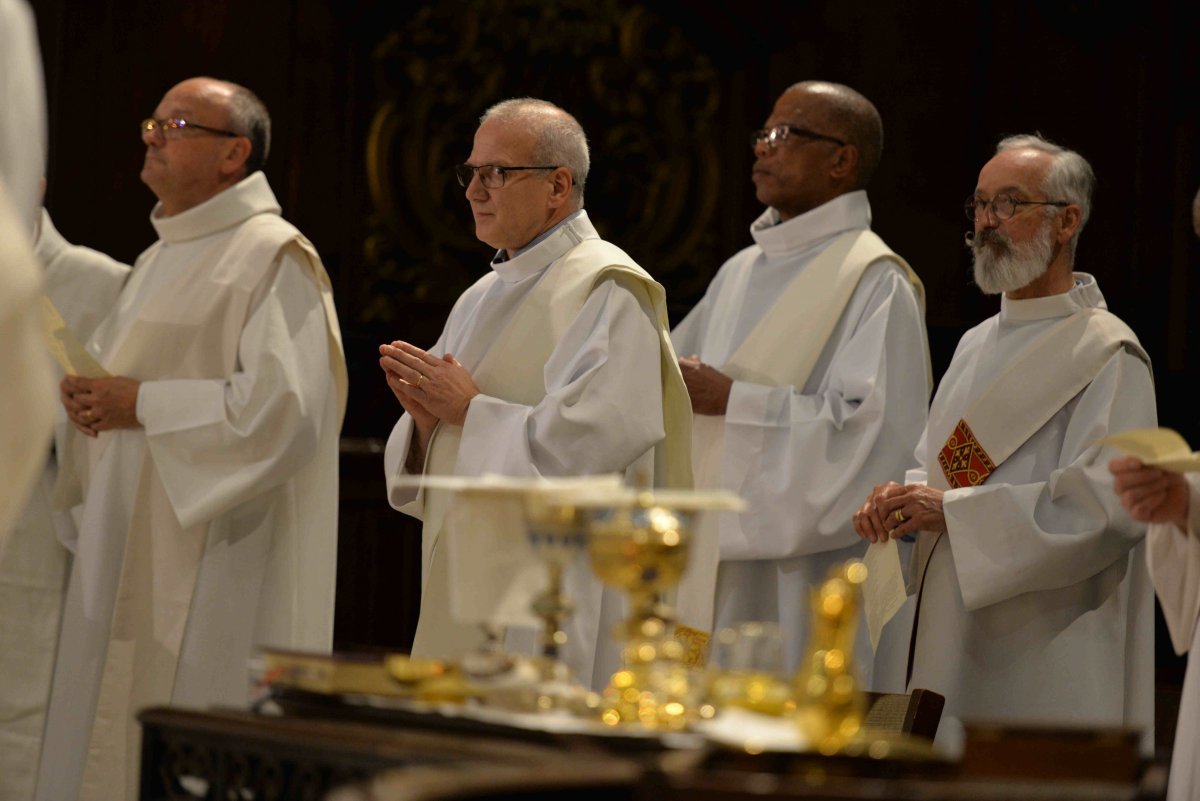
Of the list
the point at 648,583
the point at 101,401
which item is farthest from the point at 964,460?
the point at 648,583

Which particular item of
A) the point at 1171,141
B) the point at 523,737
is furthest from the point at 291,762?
the point at 1171,141

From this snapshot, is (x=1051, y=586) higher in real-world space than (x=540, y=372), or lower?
lower

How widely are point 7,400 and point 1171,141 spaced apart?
5540 millimetres

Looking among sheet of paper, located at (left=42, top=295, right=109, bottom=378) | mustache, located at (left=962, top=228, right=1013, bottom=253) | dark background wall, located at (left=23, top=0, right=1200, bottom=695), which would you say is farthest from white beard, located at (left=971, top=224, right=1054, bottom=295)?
sheet of paper, located at (left=42, top=295, right=109, bottom=378)

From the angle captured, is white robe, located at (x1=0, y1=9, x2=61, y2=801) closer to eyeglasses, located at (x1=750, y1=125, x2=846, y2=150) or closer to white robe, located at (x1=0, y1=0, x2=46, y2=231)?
white robe, located at (x1=0, y1=0, x2=46, y2=231)

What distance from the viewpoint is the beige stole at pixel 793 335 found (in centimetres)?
618

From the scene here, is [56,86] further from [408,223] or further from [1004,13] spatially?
[1004,13]

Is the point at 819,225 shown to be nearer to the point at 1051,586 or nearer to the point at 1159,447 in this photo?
the point at 1051,586

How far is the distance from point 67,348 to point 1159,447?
11.4 feet

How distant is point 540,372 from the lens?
525 centimetres

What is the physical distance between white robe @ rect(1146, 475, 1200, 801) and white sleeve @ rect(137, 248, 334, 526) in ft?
8.86

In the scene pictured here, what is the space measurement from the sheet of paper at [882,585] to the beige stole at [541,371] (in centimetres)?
59

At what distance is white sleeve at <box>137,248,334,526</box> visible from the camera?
575cm

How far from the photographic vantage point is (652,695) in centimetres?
299
